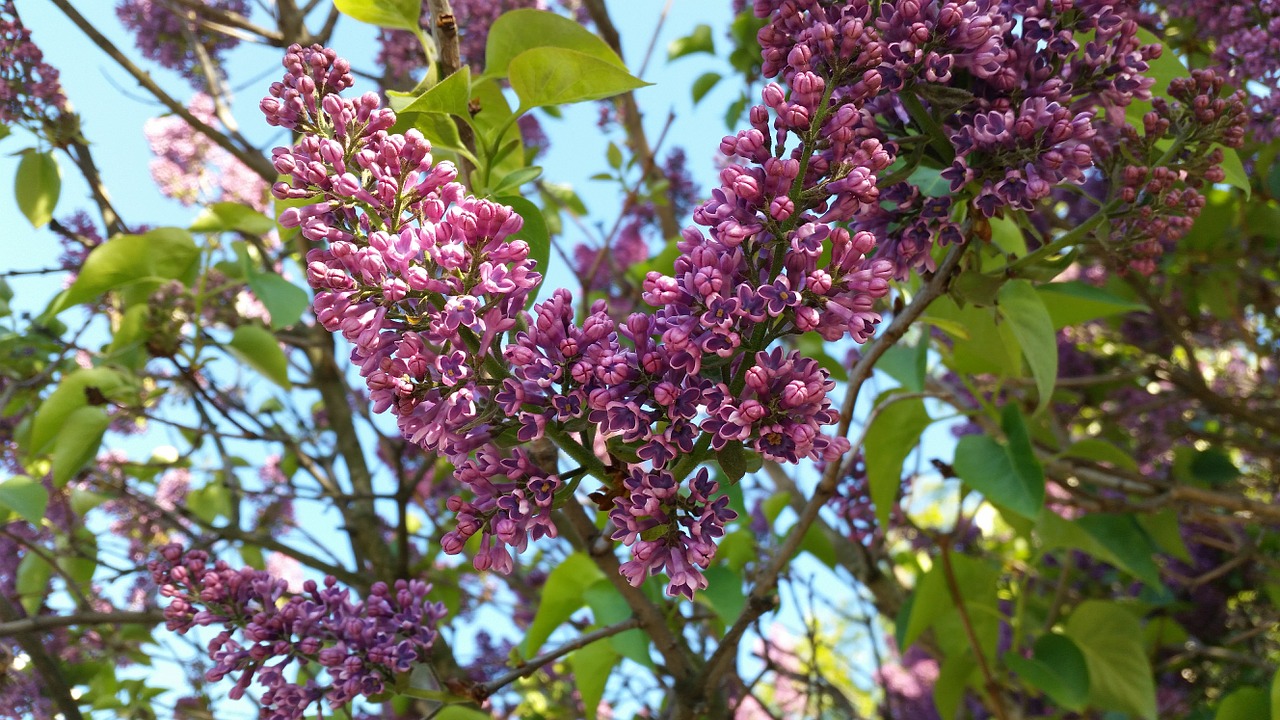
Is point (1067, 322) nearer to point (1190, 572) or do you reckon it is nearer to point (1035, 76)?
point (1035, 76)

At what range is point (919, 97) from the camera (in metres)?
0.96

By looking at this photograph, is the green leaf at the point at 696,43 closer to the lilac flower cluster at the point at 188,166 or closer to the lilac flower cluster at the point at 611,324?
the lilac flower cluster at the point at 188,166

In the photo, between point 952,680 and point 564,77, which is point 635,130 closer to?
point 952,680

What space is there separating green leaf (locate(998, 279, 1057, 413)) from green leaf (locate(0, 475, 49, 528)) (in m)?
1.46

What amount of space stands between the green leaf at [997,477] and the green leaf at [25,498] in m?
1.45

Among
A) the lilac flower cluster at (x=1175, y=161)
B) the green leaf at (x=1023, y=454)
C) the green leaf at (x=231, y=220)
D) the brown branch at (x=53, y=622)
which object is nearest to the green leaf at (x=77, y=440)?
the brown branch at (x=53, y=622)

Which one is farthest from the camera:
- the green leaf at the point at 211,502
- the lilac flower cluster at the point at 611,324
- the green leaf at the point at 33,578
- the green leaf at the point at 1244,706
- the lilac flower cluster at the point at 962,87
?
the green leaf at the point at 211,502

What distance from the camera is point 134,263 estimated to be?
72.6 inches

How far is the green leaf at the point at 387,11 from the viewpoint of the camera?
118cm

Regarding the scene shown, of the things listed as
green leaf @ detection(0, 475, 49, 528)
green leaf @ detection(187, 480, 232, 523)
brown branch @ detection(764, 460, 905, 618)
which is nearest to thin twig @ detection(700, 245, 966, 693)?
brown branch @ detection(764, 460, 905, 618)

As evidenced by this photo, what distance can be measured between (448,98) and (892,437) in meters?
0.94

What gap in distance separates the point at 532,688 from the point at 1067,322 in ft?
7.15

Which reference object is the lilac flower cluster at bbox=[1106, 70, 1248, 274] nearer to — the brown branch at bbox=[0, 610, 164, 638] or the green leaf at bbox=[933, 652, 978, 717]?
the green leaf at bbox=[933, 652, 978, 717]

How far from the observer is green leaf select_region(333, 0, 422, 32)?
118 cm
